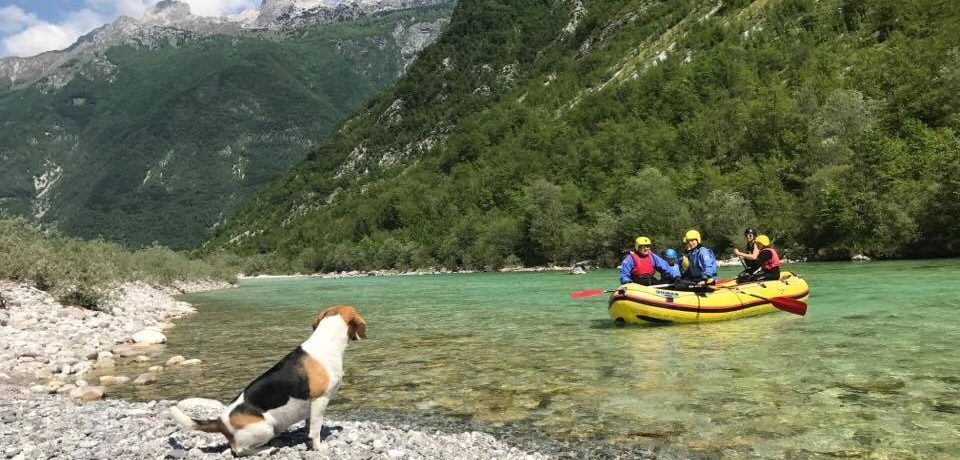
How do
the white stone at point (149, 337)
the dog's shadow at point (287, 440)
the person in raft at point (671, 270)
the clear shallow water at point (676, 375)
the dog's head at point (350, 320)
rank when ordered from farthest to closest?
1. the person in raft at point (671, 270)
2. the white stone at point (149, 337)
3. the clear shallow water at point (676, 375)
4. the dog's head at point (350, 320)
5. the dog's shadow at point (287, 440)

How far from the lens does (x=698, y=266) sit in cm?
1540

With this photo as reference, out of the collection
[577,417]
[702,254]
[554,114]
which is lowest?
[577,417]

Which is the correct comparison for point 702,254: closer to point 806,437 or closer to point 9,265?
point 806,437

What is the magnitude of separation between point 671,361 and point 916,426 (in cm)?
442

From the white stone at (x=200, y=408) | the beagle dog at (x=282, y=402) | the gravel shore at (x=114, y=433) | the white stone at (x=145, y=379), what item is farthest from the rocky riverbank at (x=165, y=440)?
the white stone at (x=145, y=379)

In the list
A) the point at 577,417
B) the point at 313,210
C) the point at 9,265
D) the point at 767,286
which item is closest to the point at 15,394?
the point at 577,417

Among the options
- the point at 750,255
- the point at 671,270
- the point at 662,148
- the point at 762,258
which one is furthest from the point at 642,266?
the point at 662,148

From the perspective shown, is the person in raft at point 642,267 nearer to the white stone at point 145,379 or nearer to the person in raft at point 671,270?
the person in raft at point 671,270

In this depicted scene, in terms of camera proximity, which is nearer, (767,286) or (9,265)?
(767,286)

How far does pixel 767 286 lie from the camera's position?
52.5ft

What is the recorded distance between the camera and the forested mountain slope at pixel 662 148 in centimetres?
4462

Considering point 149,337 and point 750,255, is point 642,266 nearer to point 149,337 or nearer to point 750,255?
point 750,255

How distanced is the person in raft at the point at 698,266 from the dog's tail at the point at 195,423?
1240cm

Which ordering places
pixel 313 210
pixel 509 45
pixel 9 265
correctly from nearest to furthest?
pixel 9 265 < pixel 313 210 < pixel 509 45
